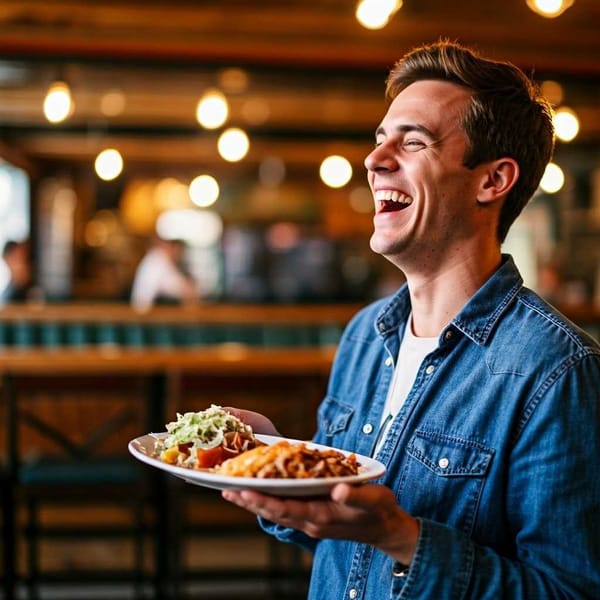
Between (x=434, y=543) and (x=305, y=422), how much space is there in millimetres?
2423

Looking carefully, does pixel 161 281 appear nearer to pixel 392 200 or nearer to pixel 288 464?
pixel 392 200

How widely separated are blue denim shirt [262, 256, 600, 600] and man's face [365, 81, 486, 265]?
123 millimetres

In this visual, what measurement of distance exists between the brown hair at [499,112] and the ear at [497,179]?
0.01 m

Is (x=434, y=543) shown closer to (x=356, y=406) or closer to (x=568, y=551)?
(x=568, y=551)

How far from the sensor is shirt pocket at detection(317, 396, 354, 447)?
1562 mm

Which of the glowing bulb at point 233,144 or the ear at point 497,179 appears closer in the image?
the ear at point 497,179

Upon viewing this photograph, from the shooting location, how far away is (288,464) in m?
1.13

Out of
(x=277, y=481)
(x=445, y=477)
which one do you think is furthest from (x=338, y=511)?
(x=445, y=477)

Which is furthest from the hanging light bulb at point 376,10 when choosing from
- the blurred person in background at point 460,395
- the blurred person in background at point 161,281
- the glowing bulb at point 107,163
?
the blurred person in background at point 161,281

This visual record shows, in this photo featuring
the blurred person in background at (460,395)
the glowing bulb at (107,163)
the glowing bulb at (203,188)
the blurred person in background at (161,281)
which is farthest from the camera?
the glowing bulb at (203,188)

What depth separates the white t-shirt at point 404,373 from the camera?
1435 mm

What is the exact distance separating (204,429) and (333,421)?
36cm

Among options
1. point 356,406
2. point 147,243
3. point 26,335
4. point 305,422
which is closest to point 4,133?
point 147,243

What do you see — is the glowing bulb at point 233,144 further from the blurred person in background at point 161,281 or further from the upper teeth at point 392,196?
the upper teeth at point 392,196
